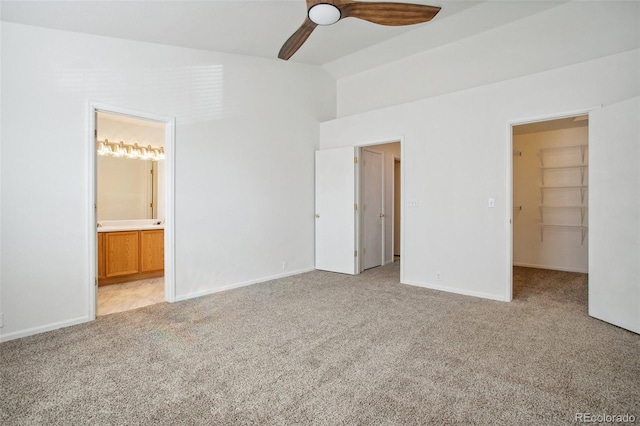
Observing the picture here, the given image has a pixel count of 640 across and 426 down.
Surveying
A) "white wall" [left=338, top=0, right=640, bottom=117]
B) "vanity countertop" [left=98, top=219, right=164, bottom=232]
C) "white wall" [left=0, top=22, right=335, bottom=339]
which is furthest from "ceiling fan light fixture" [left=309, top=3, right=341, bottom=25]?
"vanity countertop" [left=98, top=219, right=164, bottom=232]

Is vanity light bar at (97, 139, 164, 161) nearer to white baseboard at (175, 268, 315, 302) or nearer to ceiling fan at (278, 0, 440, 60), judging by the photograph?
white baseboard at (175, 268, 315, 302)

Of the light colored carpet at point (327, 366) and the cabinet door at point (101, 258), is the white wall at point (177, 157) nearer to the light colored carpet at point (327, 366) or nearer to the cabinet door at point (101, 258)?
the light colored carpet at point (327, 366)

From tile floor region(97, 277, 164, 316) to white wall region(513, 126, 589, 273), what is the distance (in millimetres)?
Result: 6134

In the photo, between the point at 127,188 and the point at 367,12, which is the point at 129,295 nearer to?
the point at 127,188

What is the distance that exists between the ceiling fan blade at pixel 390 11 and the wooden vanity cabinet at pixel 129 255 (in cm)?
406

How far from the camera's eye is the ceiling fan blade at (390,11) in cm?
237

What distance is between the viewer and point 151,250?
479 centimetres

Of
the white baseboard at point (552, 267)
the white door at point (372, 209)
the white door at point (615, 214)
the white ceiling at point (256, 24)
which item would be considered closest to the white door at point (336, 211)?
the white door at point (372, 209)

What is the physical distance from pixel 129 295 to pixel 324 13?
3.88 meters

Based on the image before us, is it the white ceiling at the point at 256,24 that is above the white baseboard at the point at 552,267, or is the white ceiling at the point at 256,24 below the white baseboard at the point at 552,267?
above

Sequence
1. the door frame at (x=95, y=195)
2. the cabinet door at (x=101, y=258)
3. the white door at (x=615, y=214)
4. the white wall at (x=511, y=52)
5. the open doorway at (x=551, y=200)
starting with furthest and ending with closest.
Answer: the open doorway at (x=551, y=200) → the cabinet door at (x=101, y=258) → the white wall at (x=511, y=52) → the door frame at (x=95, y=195) → the white door at (x=615, y=214)

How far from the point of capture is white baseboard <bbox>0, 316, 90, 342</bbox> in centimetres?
261

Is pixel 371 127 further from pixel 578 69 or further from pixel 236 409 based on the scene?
pixel 236 409

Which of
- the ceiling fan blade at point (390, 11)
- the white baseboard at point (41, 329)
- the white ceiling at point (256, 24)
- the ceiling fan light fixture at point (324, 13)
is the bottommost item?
the white baseboard at point (41, 329)
